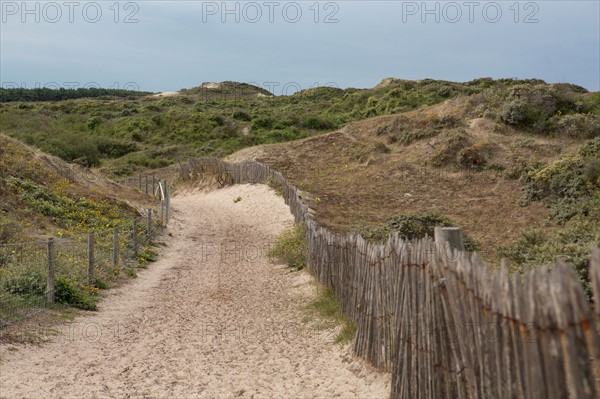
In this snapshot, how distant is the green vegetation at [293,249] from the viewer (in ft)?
45.4

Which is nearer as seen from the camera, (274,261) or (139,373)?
(139,373)

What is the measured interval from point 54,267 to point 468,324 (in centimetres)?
764

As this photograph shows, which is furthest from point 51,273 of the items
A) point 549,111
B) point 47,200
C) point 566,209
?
point 549,111

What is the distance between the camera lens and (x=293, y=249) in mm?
14453

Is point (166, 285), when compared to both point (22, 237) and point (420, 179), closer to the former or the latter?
point (22, 237)

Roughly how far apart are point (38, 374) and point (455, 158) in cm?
2131

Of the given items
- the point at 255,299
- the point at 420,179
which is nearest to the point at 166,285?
the point at 255,299

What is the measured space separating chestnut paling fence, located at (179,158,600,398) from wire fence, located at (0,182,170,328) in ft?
15.0

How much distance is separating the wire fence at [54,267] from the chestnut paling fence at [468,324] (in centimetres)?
458

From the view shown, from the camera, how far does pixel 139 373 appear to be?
7.25 metres

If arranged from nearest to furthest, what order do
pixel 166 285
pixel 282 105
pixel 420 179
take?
1. pixel 166 285
2. pixel 420 179
3. pixel 282 105

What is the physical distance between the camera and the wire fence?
9.16m

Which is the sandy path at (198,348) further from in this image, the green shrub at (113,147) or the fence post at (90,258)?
the green shrub at (113,147)

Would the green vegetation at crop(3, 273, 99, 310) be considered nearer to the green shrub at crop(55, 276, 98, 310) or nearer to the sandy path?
the green shrub at crop(55, 276, 98, 310)
